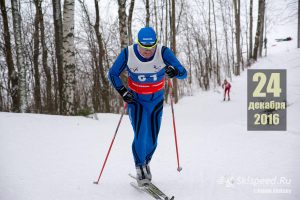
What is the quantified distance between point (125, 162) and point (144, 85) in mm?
1673

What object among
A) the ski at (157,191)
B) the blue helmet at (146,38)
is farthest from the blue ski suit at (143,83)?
the ski at (157,191)

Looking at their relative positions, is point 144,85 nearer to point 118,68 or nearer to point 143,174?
point 118,68

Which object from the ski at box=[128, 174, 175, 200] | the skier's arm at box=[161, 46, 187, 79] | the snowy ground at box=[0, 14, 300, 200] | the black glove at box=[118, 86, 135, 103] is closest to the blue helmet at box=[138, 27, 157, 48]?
the skier's arm at box=[161, 46, 187, 79]

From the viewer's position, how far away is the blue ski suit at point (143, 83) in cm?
345

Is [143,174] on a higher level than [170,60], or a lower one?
lower

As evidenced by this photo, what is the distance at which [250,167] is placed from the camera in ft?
12.8

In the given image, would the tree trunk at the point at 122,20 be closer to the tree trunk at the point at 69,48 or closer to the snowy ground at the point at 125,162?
the tree trunk at the point at 69,48

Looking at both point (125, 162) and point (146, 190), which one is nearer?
point (146, 190)

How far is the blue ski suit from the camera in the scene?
345 cm

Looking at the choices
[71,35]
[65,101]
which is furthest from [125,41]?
[65,101]

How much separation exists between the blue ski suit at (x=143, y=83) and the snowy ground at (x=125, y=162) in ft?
2.27

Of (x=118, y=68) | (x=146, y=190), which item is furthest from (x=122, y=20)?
(x=146, y=190)

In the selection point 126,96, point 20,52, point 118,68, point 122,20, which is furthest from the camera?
point 122,20

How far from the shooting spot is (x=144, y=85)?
11.4 feet
